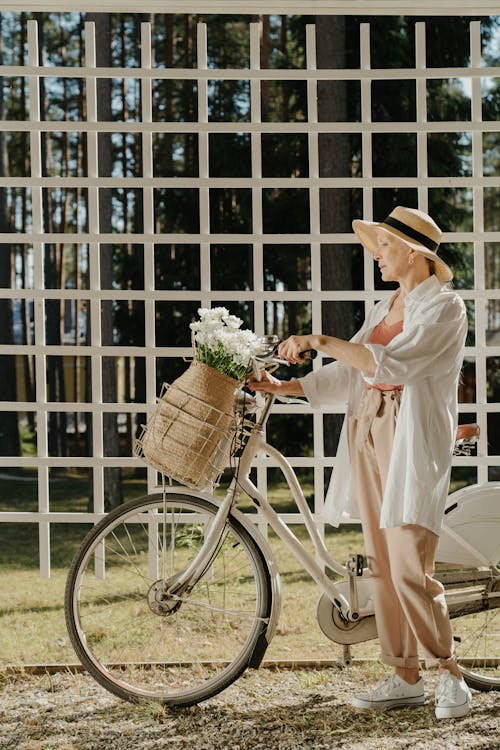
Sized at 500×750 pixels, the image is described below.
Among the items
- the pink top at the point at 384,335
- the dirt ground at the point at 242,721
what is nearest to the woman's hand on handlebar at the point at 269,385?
the pink top at the point at 384,335

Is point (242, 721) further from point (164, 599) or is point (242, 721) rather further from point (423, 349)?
point (423, 349)

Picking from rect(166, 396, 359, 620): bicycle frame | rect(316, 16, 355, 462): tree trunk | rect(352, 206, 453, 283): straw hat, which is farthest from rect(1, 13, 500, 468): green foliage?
rect(166, 396, 359, 620): bicycle frame

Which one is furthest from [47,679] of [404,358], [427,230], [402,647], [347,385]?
[427,230]

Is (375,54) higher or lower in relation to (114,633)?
higher

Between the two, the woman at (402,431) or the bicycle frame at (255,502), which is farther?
the bicycle frame at (255,502)

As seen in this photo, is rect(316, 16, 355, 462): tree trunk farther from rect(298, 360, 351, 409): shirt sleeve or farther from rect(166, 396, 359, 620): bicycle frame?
rect(166, 396, 359, 620): bicycle frame

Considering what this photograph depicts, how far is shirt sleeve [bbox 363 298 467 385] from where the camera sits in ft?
8.87

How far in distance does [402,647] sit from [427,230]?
1364 millimetres

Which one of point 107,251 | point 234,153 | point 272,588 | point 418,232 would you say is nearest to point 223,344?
point 418,232

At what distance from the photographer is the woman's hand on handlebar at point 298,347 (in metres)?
2.77

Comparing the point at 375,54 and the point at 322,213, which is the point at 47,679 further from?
the point at 375,54

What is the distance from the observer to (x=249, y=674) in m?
3.56

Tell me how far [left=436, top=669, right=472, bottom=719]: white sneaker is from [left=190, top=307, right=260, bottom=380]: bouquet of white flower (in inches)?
46.5

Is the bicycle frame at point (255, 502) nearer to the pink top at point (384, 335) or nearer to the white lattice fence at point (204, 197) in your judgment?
the pink top at point (384, 335)
